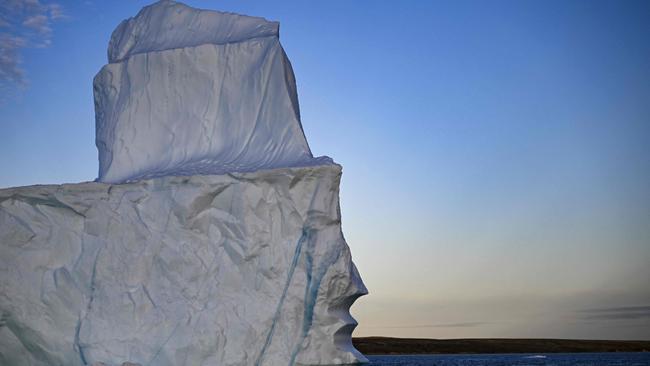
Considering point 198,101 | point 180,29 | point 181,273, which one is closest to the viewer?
point 181,273

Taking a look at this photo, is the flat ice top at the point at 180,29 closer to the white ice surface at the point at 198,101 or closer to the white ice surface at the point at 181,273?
the white ice surface at the point at 198,101

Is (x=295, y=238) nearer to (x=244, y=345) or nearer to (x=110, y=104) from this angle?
(x=244, y=345)

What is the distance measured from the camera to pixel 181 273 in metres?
13.2

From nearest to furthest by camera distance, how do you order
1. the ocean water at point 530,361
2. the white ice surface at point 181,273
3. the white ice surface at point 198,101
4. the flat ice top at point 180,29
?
the white ice surface at point 181,273 → the white ice surface at point 198,101 → the flat ice top at point 180,29 → the ocean water at point 530,361

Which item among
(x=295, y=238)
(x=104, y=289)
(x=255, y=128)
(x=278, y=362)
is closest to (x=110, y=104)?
(x=255, y=128)

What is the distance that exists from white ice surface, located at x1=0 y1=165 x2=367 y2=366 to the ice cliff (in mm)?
19

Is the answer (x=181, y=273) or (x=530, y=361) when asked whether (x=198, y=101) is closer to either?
(x=181, y=273)

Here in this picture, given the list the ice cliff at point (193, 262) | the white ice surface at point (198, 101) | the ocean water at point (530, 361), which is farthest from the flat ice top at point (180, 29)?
the ocean water at point (530, 361)

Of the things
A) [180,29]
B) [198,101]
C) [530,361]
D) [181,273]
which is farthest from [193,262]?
[530,361]

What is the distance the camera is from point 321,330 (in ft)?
42.1

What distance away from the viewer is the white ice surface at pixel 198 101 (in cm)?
1454

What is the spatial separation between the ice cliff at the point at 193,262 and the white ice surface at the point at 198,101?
7cm

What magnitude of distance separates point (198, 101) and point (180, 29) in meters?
2.07

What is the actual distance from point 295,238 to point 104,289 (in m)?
3.61
